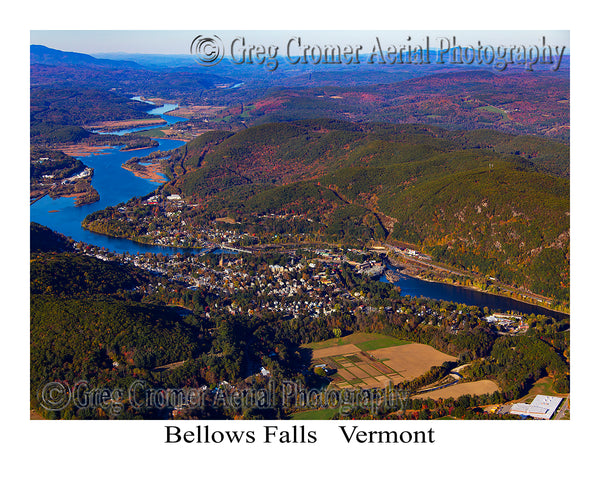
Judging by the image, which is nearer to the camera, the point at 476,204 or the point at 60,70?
the point at 476,204

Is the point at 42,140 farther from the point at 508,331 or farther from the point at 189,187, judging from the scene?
the point at 508,331

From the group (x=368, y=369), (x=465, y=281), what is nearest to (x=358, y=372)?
(x=368, y=369)

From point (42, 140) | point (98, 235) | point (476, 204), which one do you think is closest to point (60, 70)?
point (42, 140)

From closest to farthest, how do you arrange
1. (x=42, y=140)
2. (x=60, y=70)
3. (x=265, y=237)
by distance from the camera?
(x=265, y=237)
(x=42, y=140)
(x=60, y=70)

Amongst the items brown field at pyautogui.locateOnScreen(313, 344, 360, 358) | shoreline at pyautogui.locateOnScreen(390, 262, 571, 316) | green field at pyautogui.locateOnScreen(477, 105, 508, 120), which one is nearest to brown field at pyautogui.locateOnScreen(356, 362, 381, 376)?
brown field at pyautogui.locateOnScreen(313, 344, 360, 358)

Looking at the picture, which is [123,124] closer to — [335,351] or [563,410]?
[335,351]

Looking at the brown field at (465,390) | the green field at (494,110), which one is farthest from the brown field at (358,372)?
the green field at (494,110)

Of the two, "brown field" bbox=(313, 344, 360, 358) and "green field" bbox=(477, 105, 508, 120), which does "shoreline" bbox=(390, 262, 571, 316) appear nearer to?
"brown field" bbox=(313, 344, 360, 358)
